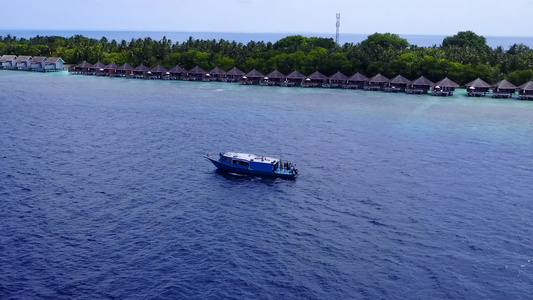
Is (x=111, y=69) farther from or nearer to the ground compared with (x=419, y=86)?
farther from the ground

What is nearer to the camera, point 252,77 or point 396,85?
point 396,85

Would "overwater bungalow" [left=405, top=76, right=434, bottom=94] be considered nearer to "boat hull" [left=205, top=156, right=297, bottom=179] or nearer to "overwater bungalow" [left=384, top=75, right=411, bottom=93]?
"overwater bungalow" [left=384, top=75, right=411, bottom=93]

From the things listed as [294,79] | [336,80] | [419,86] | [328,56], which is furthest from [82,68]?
[419,86]

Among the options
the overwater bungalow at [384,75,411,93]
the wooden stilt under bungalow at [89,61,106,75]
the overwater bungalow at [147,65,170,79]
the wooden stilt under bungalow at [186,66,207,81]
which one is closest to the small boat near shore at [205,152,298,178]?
the overwater bungalow at [384,75,411,93]

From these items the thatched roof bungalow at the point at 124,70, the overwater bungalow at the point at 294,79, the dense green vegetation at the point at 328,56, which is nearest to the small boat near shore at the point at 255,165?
the overwater bungalow at the point at 294,79

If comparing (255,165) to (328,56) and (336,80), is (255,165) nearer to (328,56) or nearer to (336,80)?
(336,80)

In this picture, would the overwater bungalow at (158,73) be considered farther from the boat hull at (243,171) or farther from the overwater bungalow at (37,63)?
the boat hull at (243,171)
